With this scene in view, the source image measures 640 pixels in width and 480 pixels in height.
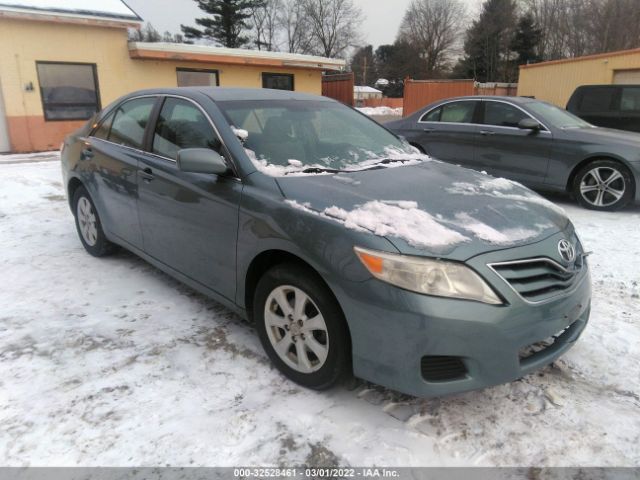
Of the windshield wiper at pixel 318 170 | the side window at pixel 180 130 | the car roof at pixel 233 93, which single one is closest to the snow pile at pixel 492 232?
the windshield wiper at pixel 318 170

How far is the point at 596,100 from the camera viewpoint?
368 inches

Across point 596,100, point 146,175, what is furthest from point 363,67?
point 146,175

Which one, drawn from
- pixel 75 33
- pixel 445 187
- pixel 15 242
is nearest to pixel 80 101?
pixel 75 33

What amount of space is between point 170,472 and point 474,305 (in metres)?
1.52

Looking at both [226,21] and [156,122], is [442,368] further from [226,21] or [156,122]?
[226,21]

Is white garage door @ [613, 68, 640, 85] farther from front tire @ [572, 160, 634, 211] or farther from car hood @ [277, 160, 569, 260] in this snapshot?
car hood @ [277, 160, 569, 260]

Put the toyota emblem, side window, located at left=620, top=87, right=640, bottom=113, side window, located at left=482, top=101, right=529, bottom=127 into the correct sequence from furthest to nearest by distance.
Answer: side window, located at left=620, top=87, right=640, bottom=113 < side window, located at left=482, top=101, right=529, bottom=127 < the toyota emblem

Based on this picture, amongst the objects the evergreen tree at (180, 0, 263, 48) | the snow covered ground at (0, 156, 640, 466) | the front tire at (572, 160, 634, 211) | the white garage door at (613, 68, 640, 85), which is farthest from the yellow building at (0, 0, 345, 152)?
the evergreen tree at (180, 0, 263, 48)

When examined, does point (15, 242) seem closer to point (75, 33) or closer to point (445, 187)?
point (445, 187)

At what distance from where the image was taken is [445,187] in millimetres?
2947

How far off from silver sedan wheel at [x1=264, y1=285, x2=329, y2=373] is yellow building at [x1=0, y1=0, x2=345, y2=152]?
38.7 ft

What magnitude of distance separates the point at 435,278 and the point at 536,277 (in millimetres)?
566

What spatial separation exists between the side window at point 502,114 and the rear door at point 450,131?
19 centimetres

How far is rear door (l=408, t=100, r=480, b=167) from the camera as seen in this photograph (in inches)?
299
